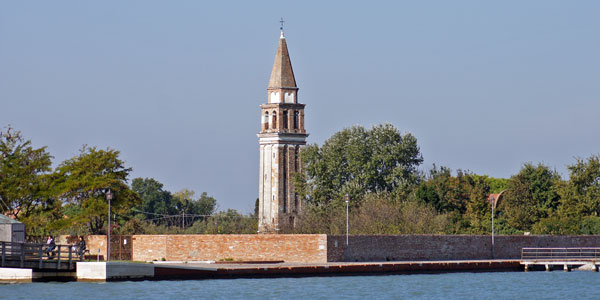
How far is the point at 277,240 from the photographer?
54469 mm

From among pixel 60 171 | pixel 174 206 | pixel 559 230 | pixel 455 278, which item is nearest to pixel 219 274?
pixel 455 278

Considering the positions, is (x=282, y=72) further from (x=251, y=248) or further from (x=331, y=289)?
(x=331, y=289)

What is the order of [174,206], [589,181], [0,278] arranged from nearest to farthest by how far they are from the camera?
[0,278] < [589,181] < [174,206]

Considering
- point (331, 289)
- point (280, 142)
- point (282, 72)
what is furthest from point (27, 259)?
point (282, 72)

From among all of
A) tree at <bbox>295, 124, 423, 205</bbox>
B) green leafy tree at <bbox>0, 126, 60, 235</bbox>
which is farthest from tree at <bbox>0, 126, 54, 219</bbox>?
tree at <bbox>295, 124, 423, 205</bbox>

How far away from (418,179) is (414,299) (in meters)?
39.7

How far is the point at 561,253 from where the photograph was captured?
210ft

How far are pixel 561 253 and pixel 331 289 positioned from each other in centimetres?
2155

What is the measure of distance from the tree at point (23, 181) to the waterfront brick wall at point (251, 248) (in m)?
11.2

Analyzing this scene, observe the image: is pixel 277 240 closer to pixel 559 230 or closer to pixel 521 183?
pixel 559 230

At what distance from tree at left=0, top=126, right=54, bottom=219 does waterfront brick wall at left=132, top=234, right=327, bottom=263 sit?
440 inches

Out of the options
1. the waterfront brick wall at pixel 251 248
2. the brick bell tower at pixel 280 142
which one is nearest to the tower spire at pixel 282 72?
the brick bell tower at pixel 280 142

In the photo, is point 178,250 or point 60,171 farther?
point 60,171

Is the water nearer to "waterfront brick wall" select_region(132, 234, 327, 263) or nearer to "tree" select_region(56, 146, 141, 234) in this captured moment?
"waterfront brick wall" select_region(132, 234, 327, 263)
